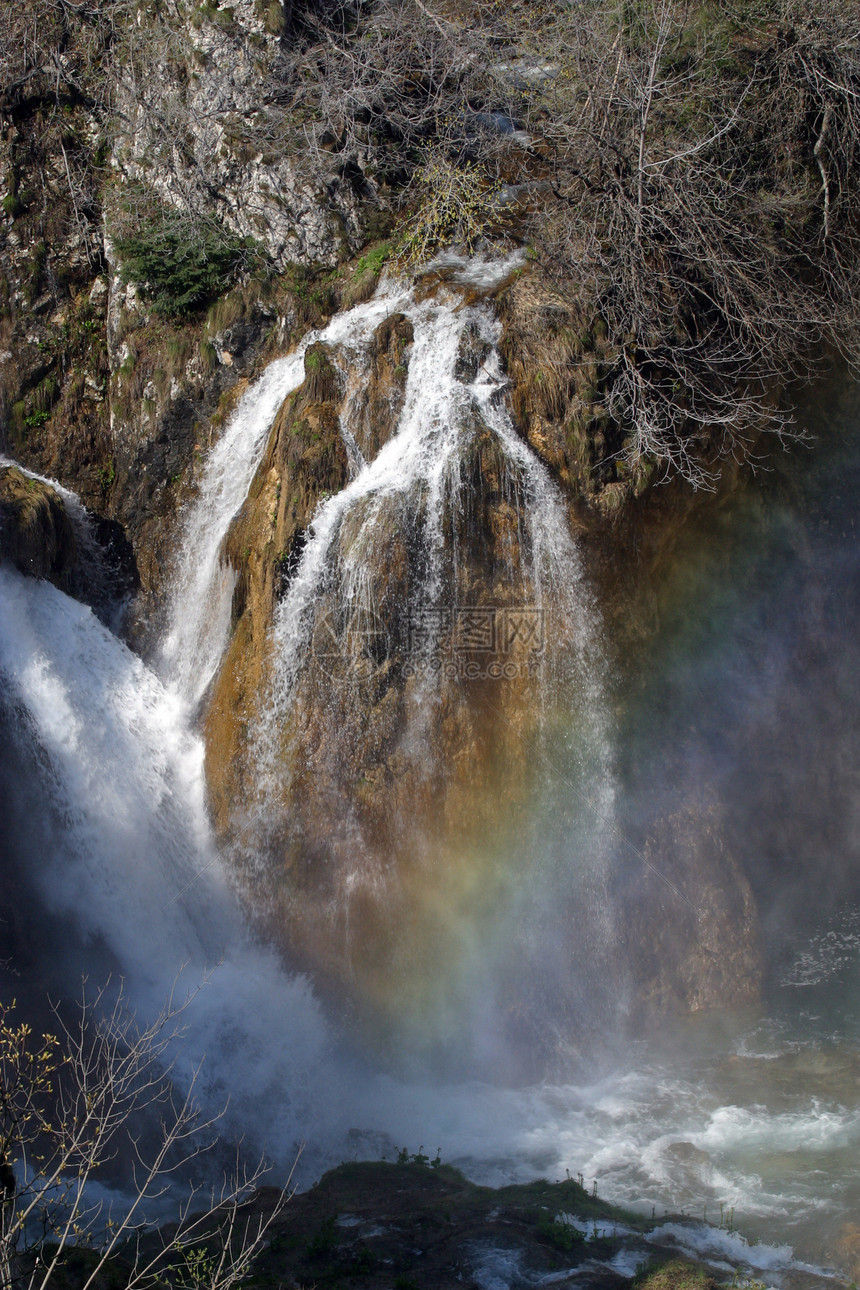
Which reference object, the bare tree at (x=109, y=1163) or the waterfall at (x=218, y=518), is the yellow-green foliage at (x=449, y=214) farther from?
the bare tree at (x=109, y=1163)

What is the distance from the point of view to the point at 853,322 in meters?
11.3

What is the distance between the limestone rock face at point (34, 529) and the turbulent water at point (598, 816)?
0.28m

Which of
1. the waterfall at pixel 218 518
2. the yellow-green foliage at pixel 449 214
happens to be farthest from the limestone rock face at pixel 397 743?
the yellow-green foliage at pixel 449 214

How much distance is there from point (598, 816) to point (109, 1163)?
584 cm

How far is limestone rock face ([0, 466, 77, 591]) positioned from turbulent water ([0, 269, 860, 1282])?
0.91 ft

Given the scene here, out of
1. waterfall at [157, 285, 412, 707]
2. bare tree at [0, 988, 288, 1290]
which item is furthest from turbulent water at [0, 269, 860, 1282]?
bare tree at [0, 988, 288, 1290]

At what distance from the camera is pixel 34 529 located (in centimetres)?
1077

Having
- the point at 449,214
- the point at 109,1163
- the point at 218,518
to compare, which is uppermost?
the point at 449,214

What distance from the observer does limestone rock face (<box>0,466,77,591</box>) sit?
10555 millimetres

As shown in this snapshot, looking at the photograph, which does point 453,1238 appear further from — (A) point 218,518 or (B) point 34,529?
(B) point 34,529

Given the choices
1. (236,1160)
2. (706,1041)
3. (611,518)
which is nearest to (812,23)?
(611,518)

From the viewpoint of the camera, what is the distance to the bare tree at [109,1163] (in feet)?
15.9

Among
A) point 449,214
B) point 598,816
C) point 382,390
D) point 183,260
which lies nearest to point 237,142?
point 183,260

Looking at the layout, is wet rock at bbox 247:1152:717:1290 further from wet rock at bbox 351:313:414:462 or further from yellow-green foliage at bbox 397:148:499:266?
yellow-green foliage at bbox 397:148:499:266
